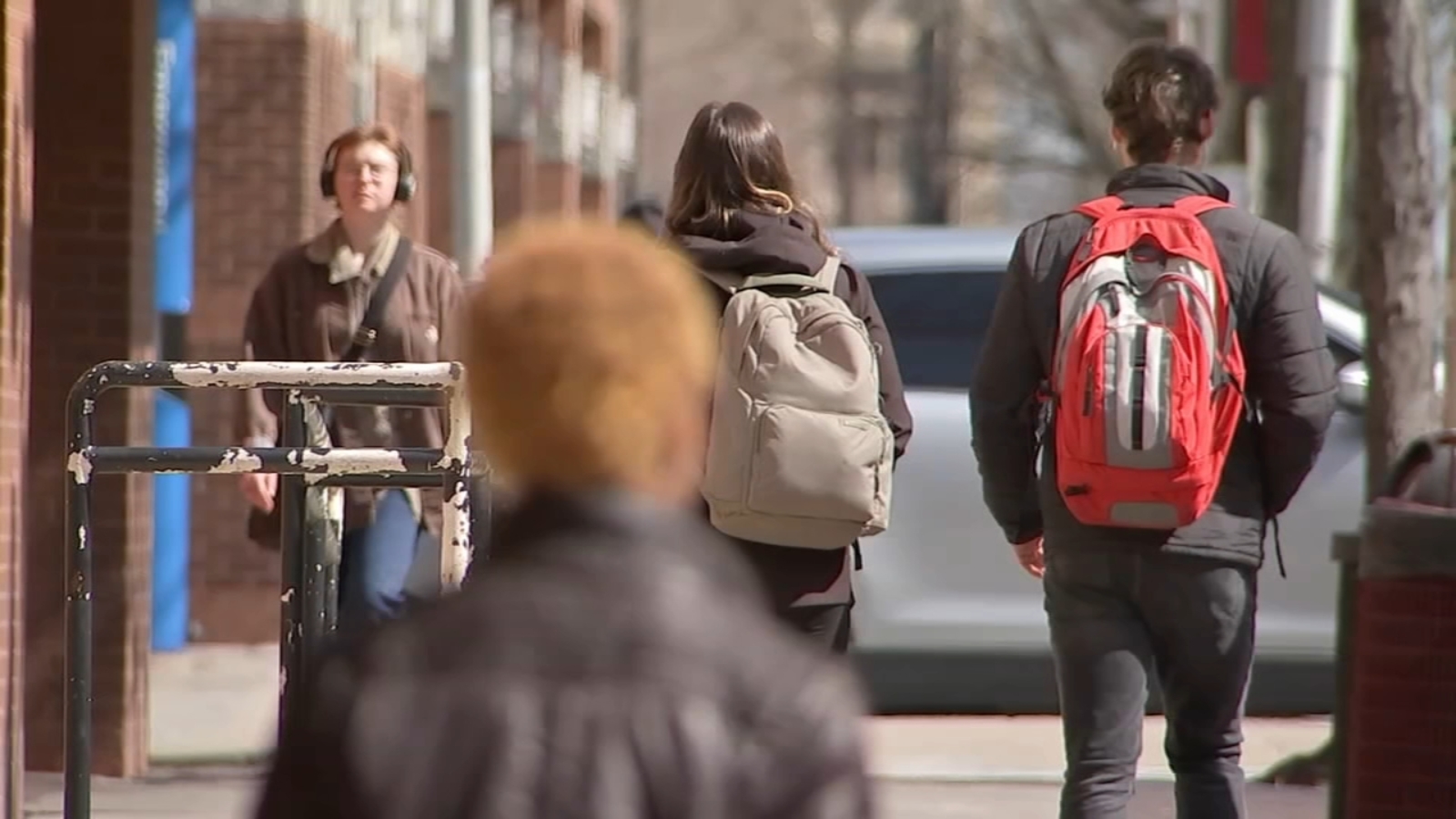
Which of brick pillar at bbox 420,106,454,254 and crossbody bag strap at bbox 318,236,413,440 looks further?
brick pillar at bbox 420,106,454,254

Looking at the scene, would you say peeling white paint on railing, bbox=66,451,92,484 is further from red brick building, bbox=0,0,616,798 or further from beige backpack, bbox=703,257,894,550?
beige backpack, bbox=703,257,894,550

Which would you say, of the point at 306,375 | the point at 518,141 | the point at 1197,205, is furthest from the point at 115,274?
the point at 518,141

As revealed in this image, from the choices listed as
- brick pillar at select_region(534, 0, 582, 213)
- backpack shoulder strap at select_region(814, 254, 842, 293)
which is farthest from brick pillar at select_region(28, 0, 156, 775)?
brick pillar at select_region(534, 0, 582, 213)

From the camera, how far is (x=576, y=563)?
2104 mm

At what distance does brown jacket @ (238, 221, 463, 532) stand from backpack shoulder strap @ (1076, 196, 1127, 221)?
6.37ft

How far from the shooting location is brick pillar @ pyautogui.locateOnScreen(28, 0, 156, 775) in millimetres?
7711

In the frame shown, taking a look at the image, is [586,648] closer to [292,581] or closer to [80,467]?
[80,467]

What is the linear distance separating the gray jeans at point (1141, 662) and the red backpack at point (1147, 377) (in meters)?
0.11

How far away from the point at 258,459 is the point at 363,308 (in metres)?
1.52

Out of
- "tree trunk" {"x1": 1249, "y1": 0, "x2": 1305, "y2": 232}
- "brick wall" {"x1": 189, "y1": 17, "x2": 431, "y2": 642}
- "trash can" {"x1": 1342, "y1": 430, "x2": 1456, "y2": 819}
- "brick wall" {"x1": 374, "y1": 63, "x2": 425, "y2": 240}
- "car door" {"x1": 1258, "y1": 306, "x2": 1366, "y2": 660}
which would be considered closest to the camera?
"trash can" {"x1": 1342, "y1": 430, "x2": 1456, "y2": 819}

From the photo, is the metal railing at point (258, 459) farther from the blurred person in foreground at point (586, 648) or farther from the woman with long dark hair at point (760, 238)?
the blurred person in foreground at point (586, 648)

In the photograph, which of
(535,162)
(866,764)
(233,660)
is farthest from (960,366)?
(535,162)

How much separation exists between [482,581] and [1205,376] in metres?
2.78

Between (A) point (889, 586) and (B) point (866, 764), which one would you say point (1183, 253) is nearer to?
(B) point (866, 764)
